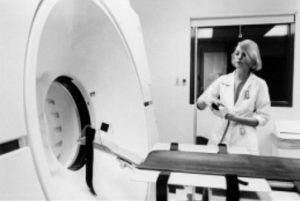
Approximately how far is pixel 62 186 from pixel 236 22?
2497 millimetres

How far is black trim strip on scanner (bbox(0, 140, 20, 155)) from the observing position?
16.2 inches

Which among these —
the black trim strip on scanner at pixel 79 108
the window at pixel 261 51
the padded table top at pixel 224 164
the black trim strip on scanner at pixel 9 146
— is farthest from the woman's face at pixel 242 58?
the black trim strip on scanner at pixel 9 146

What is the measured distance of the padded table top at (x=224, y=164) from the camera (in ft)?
2.49

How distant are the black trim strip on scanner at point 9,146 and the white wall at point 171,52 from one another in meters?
2.45

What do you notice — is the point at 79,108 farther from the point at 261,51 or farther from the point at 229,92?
the point at 261,51

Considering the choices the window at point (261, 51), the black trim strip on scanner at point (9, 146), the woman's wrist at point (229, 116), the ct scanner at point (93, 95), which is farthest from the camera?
the window at point (261, 51)

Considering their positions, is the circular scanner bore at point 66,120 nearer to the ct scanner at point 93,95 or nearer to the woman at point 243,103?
the ct scanner at point 93,95

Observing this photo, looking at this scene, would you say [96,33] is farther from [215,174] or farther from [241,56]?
[241,56]

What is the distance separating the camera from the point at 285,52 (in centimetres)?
271

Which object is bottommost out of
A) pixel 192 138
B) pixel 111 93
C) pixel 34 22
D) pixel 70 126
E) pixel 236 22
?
pixel 192 138

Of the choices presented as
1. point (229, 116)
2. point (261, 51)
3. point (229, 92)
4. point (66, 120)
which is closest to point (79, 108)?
point (66, 120)

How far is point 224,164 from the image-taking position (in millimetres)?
840

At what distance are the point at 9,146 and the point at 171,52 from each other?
2512mm

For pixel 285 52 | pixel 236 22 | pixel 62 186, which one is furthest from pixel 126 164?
pixel 285 52
